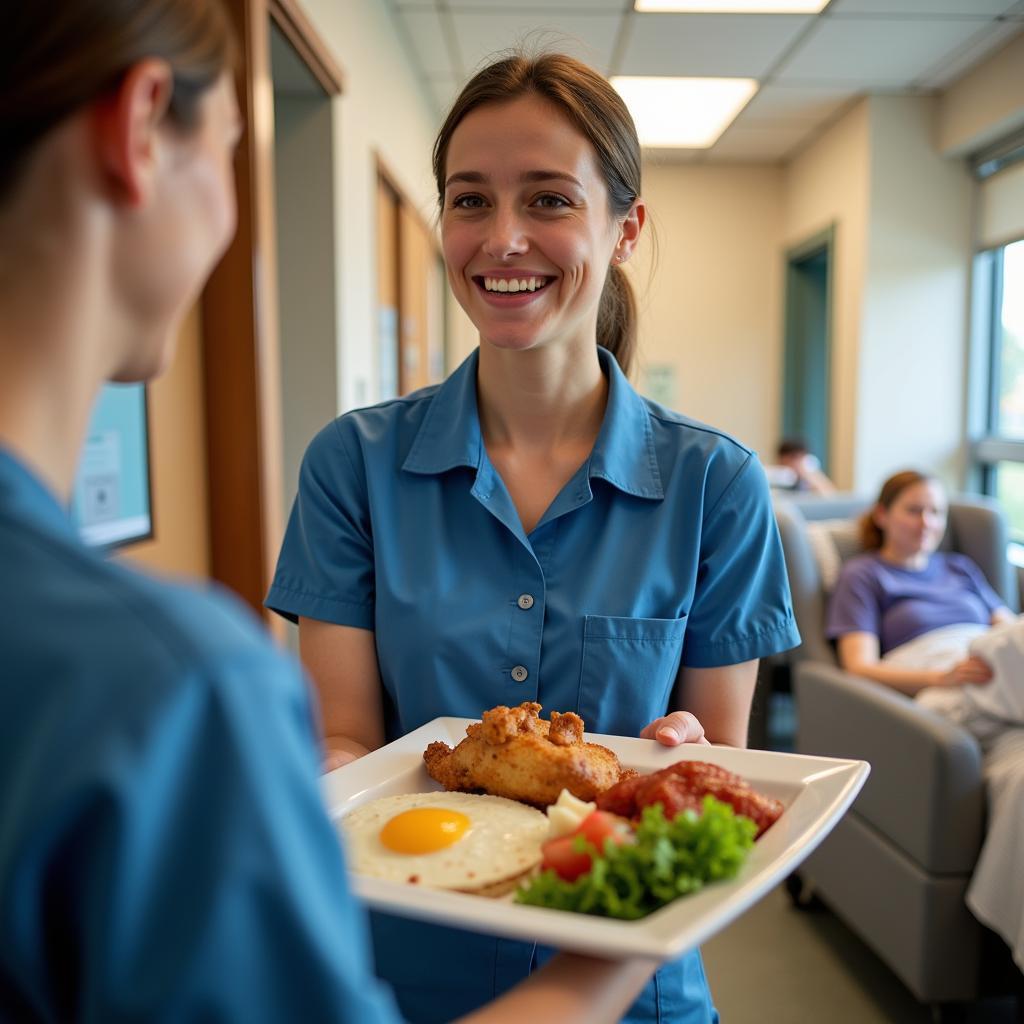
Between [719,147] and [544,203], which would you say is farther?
[719,147]

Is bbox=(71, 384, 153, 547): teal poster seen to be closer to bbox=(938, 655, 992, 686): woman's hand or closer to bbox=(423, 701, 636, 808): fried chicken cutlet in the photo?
bbox=(423, 701, 636, 808): fried chicken cutlet

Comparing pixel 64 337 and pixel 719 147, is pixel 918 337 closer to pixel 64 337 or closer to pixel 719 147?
pixel 719 147

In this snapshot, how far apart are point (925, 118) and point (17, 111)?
5.84m

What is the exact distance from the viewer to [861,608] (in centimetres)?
310

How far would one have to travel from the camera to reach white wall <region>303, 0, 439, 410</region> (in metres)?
3.26

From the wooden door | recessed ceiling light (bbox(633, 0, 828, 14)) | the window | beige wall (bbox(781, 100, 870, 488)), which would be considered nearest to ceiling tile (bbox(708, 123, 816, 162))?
beige wall (bbox(781, 100, 870, 488))

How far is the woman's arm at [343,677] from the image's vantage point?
1287 millimetres

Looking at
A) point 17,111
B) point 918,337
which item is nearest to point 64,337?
point 17,111

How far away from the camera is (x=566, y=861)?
916mm

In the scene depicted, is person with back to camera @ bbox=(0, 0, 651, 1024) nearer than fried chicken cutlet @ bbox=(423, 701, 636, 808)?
Yes

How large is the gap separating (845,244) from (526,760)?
5394 millimetres

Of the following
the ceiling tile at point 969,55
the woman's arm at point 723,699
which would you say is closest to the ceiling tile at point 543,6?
the ceiling tile at point 969,55

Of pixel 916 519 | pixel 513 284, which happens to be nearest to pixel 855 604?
pixel 916 519

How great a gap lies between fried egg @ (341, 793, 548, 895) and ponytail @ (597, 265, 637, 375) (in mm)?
768
